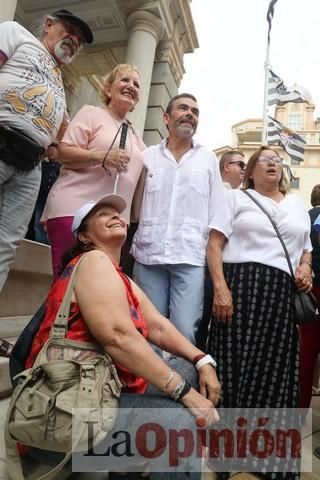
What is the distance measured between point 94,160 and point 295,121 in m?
41.2

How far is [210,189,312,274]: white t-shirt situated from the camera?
2.22 meters

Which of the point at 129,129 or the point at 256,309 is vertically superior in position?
the point at 129,129

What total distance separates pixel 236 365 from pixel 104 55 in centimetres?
798

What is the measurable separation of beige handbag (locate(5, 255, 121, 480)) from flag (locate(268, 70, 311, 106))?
10841 mm

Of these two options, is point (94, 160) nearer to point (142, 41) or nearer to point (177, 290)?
point (177, 290)

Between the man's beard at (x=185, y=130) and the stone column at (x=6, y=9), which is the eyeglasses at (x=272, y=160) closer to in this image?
the man's beard at (x=185, y=130)

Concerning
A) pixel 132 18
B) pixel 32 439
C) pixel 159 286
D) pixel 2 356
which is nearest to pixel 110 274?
pixel 32 439

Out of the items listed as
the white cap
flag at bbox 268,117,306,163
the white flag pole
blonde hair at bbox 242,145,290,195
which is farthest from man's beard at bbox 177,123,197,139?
flag at bbox 268,117,306,163

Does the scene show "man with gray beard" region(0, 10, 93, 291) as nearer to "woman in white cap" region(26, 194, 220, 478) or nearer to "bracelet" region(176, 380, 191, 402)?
"woman in white cap" region(26, 194, 220, 478)

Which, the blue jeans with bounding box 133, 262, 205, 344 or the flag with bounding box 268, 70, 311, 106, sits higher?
the flag with bounding box 268, 70, 311, 106

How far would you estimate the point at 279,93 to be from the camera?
1066cm

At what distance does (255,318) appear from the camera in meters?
2.16

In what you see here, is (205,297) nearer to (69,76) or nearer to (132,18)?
(132,18)

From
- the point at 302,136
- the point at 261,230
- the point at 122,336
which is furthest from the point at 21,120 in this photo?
the point at 302,136
